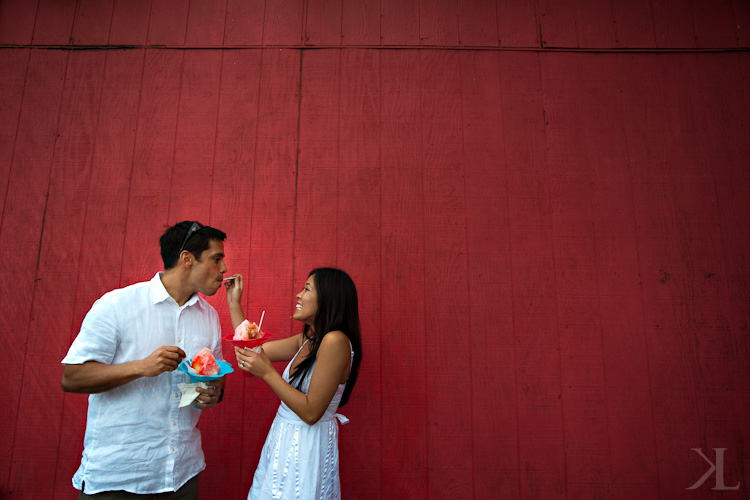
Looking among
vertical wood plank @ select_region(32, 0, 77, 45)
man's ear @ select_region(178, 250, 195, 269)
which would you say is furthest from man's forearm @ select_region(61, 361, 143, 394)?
vertical wood plank @ select_region(32, 0, 77, 45)

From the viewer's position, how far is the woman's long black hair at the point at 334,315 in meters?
1.92

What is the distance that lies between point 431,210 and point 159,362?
1752 millimetres

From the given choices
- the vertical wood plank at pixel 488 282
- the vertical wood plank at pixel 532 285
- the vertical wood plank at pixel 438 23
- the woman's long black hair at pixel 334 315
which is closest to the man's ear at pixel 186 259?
the woman's long black hair at pixel 334 315

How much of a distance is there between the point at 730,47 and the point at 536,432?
115 inches

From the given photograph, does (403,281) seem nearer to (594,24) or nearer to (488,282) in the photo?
(488,282)

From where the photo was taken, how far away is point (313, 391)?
1.76 metres

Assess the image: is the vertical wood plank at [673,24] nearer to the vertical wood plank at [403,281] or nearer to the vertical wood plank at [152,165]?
the vertical wood plank at [403,281]

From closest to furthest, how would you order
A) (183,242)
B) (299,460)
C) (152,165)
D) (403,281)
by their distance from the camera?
1. (299,460)
2. (183,242)
3. (403,281)
4. (152,165)

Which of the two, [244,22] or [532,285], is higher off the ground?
[244,22]

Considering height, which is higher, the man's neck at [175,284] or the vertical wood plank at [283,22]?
the vertical wood plank at [283,22]

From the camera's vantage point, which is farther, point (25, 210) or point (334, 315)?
point (25, 210)

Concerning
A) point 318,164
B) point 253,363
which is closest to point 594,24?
point 318,164

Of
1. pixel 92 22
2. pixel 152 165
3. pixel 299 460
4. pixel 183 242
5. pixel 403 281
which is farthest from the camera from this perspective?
pixel 92 22

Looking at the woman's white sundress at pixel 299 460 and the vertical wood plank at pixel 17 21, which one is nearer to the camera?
the woman's white sundress at pixel 299 460
